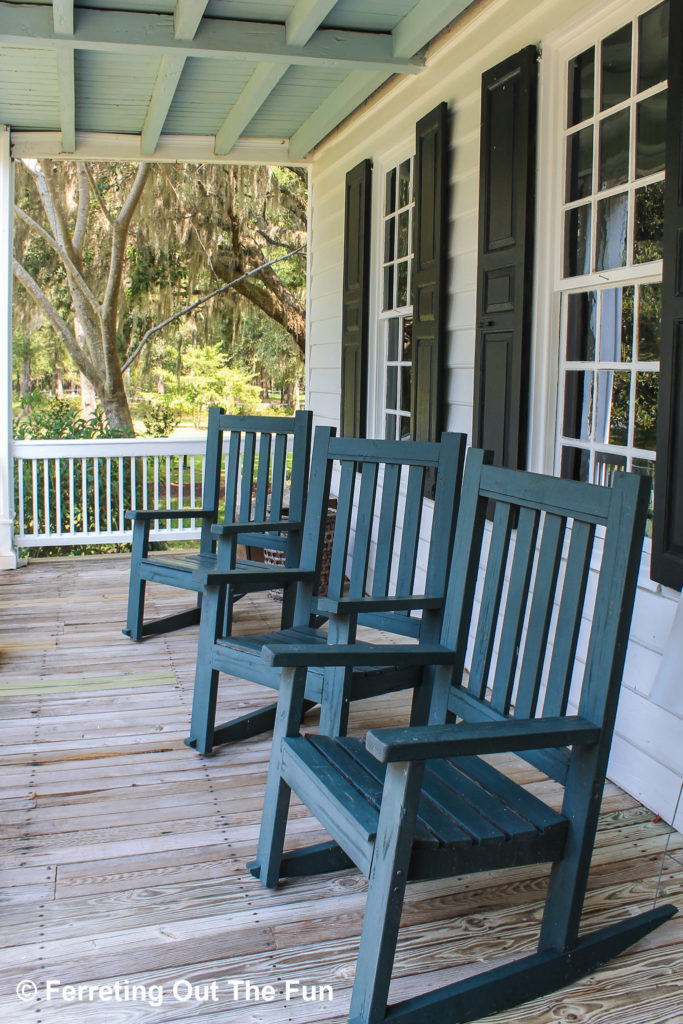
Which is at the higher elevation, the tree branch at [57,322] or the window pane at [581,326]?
the tree branch at [57,322]

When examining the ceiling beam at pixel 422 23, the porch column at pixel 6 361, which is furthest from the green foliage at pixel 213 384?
the ceiling beam at pixel 422 23

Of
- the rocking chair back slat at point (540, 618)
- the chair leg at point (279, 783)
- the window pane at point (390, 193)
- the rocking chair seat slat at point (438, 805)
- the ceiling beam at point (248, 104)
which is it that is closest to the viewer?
the rocking chair seat slat at point (438, 805)

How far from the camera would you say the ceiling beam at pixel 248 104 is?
14.4 ft

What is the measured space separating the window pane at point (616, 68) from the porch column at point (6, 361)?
3963mm

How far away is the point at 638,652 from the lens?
2.72 metres

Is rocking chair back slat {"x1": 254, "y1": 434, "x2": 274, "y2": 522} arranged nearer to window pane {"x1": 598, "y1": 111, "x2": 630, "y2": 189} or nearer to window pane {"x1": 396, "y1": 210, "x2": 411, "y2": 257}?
window pane {"x1": 396, "y1": 210, "x2": 411, "y2": 257}

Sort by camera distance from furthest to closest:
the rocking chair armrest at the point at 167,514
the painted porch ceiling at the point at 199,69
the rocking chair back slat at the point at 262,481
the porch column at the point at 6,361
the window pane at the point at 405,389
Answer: the porch column at the point at 6,361 → the window pane at the point at 405,389 → the rocking chair armrest at the point at 167,514 → the rocking chair back slat at the point at 262,481 → the painted porch ceiling at the point at 199,69

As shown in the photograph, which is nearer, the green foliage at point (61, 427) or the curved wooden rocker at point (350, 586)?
the curved wooden rocker at point (350, 586)

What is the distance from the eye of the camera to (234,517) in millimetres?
4055

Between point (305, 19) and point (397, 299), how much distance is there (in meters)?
1.52

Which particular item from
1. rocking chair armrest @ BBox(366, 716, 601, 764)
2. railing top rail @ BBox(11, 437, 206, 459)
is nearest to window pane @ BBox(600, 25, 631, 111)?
rocking chair armrest @ BBox(366, 716, 601, 764)

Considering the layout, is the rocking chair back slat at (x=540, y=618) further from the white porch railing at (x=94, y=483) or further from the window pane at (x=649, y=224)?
the white porch railing at (x=94, y=483)

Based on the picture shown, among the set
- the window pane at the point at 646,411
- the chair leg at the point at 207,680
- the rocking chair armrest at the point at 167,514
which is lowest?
the chair leg at the point at 207,680

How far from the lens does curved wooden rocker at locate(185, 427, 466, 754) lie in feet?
7.93
